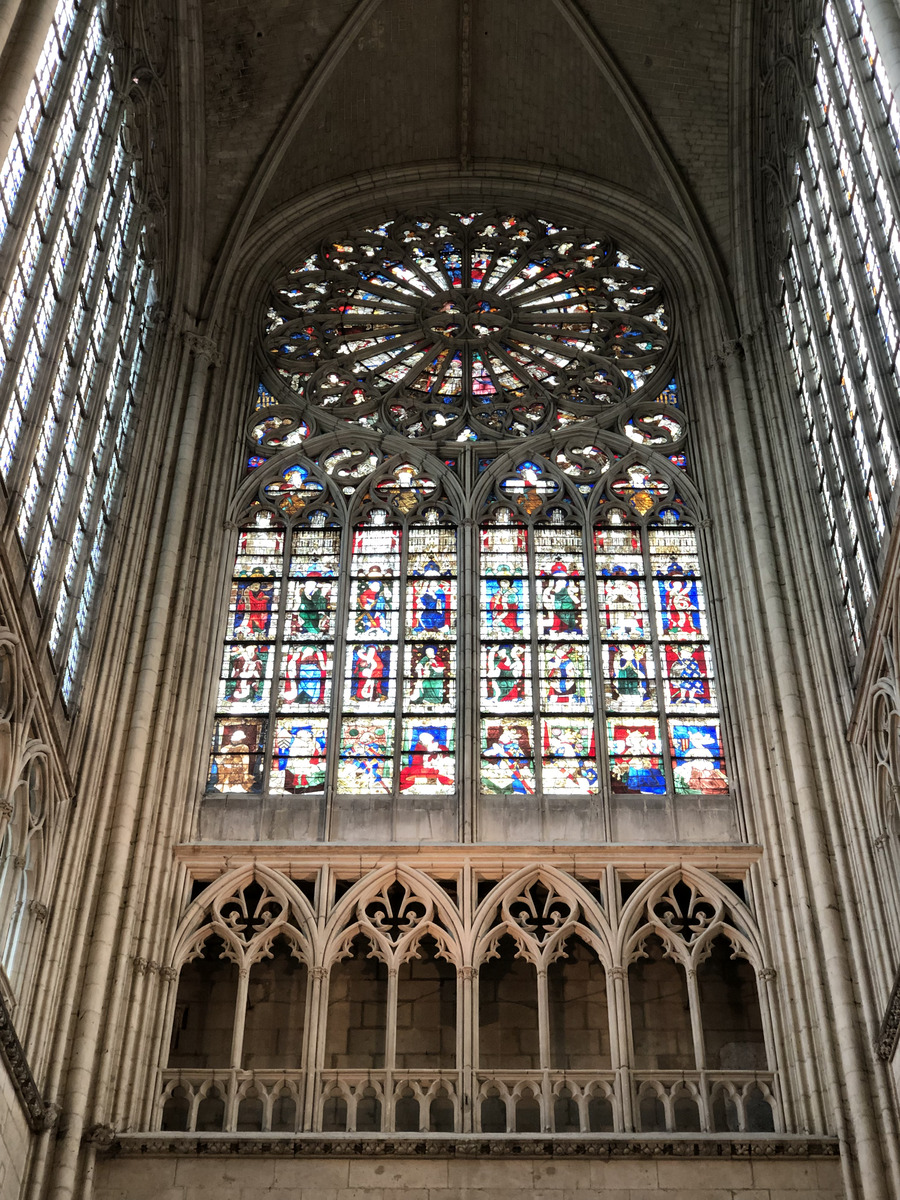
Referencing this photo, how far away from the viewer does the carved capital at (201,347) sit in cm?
1920

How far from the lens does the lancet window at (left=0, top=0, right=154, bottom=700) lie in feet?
41.5

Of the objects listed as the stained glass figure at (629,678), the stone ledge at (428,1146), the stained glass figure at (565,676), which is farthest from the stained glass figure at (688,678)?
the stone ledge at (428,1146)

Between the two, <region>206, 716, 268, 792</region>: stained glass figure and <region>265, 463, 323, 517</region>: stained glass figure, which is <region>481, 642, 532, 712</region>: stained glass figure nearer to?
<region>206, 716, 268, 792</region>: stained glass figure

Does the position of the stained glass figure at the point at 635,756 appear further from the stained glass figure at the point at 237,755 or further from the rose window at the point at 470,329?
the rose window at the point at 470,329

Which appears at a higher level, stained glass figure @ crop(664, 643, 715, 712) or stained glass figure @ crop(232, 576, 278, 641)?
stained glass figure @ crop(232, 576, 278, 641)

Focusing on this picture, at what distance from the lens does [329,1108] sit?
545 inches

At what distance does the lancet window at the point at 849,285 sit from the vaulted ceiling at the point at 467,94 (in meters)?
3.10

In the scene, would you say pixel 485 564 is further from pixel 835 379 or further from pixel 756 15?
pixel 756 15

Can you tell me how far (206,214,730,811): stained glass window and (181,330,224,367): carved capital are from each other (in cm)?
87

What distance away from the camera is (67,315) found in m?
14.1

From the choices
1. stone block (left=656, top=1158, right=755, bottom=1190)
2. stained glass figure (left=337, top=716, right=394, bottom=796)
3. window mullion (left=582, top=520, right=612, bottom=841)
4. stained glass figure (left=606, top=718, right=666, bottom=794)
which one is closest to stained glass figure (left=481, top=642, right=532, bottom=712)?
window mullion (left=582, top=520, right=612, bottom=841)

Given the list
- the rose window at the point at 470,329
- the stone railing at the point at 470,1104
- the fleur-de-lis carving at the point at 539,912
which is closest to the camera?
the stone railing at the point at 470,1104

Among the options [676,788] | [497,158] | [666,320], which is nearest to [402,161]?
[497,158]

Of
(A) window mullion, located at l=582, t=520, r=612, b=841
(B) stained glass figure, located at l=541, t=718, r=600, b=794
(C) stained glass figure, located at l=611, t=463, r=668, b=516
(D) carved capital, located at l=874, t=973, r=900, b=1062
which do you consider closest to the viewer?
(D) carved capital, located at l=874, t=973, r=900, b=1062
